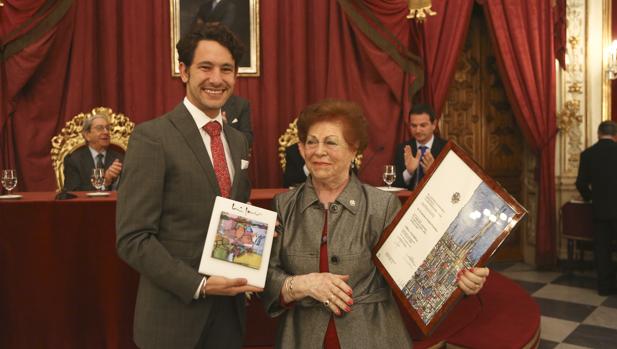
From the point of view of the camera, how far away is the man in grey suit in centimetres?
162

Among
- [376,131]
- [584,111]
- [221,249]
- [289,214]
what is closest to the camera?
[221,249]

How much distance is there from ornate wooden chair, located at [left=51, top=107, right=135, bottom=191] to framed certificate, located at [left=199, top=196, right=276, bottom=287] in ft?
11.7

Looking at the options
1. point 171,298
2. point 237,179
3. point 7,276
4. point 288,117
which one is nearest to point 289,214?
point 237,179

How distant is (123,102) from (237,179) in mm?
4273

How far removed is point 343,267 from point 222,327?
0.49 m

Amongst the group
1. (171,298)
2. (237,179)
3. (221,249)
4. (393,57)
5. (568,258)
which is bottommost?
(568,258)

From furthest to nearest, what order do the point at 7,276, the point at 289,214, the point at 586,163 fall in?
the point at 586,163, the point at 7,276, the point at 289,214

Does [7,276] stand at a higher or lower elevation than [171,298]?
lower

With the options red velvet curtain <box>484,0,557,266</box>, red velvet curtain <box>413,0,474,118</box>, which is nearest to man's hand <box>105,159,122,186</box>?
red velvet curtain <box>413,0,474,118</box>

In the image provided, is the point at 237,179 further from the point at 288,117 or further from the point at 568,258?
the point at 568,258

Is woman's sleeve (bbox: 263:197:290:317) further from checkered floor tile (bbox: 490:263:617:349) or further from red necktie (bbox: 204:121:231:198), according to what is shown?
checkered floor tile (bbox: 490:263:617:349)

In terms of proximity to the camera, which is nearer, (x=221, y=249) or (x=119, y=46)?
(x=221, y=249)

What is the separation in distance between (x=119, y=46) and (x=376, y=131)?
9.64 feet

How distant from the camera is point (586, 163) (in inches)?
221
